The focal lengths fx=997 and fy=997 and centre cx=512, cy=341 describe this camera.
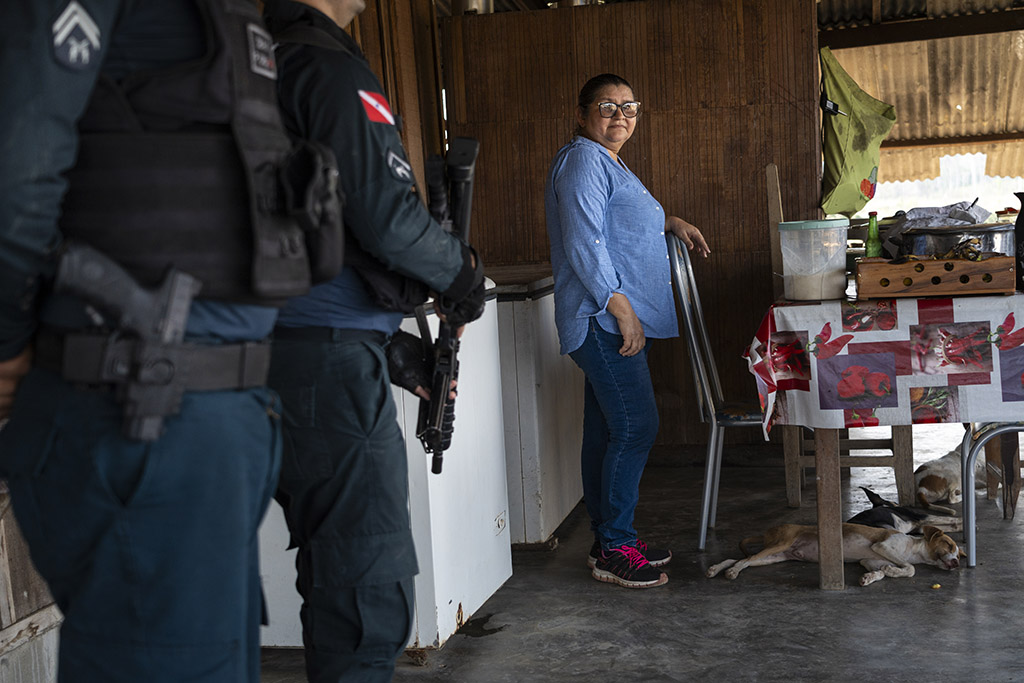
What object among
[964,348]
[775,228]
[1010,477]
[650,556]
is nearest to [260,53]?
[964,348]

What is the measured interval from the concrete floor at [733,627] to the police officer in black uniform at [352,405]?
3.17 feet

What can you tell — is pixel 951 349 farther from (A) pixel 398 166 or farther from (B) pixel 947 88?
(B) pixel 947 88

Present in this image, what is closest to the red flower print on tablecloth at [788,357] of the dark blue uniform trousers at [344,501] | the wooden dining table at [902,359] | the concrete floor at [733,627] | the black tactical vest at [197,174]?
the wooden dining table at [902,359]

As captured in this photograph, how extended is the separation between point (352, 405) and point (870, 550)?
218 cm

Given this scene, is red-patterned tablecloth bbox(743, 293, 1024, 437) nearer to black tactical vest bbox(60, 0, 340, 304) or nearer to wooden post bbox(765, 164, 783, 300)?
wooden post bbox(765, 164, 783, 300)

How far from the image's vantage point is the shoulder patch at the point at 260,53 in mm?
1275

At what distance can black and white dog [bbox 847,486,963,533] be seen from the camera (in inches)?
133

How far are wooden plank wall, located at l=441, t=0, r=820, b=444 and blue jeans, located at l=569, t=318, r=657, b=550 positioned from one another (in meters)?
1.63

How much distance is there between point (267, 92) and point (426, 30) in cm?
371

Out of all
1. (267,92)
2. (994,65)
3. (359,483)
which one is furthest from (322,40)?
(994,65)

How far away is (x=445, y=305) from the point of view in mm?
1766

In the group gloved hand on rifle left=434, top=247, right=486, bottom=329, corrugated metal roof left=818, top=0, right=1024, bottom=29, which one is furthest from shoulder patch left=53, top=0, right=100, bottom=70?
corrugated metal roof left=818, top=0, right=1024, bottom=29

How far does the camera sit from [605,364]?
312 centimetres

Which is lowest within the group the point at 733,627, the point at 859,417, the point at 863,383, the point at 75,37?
the point at 733,627
